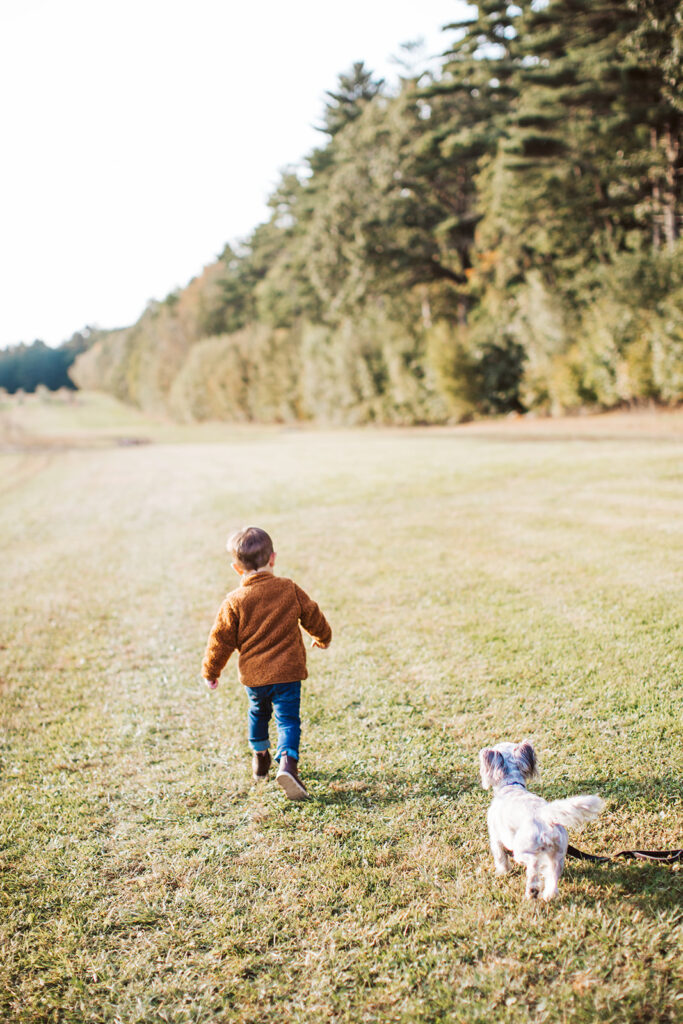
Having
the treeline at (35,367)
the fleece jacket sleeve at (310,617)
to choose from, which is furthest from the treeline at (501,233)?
the treeline at (35,367)

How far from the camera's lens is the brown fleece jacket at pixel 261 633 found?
3518 mm

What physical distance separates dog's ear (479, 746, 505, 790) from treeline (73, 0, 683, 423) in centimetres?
2060

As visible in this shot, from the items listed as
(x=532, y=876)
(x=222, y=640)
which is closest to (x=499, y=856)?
(x=532, y=876)

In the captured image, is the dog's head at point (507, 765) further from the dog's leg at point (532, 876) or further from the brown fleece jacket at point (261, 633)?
the brown fleece jacket at point (261, 633)

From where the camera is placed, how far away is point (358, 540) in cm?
936

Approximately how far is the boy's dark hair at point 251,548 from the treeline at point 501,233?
20.3 m

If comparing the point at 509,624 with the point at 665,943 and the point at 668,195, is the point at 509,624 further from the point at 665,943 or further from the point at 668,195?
the point at 668,195

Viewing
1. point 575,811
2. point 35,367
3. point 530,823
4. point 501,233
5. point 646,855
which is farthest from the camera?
point 35,367

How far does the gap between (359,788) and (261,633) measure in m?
1.00

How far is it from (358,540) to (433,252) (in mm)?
31909

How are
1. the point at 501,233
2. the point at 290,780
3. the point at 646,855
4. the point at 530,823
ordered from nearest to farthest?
1. the point at 530,823
2. the point at 646,855
3. the point at 290,780
4. the point at 501,233

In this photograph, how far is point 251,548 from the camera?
3.56 meters

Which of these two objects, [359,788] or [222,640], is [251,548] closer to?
[222,640]

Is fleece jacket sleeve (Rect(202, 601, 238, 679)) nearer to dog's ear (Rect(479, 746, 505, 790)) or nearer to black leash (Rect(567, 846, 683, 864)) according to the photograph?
dog's ear (Rect(479, 746, 505, 790))
